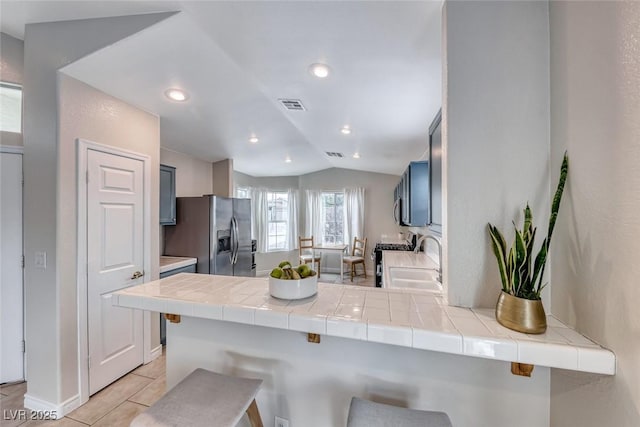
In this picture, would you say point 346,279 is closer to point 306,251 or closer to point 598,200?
point 306,251

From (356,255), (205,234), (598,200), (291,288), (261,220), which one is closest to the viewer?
(598,200)

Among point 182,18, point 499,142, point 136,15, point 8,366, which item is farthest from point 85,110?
point 499,142

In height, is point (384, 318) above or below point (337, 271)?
above

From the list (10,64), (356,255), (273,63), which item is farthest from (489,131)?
(356,255)

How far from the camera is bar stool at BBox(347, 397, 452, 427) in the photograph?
2.95ft

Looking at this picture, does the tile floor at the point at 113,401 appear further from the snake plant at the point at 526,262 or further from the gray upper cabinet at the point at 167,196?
the snake plant at the point at 526,262

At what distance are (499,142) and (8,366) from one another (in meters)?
3.85

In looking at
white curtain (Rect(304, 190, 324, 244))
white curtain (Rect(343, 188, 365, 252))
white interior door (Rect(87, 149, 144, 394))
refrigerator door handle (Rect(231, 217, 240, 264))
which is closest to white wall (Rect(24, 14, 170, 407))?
white interior door (Rect(87, 149, 144, 394))

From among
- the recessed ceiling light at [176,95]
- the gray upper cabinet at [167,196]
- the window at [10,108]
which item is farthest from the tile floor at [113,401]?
the recessed ceiling light at [176,95]

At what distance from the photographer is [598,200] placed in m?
0.74

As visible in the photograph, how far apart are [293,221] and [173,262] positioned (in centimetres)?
365

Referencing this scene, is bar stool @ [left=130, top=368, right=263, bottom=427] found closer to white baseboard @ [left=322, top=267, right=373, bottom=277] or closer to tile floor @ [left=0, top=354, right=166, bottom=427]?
tile floor @ [left=0, top=354, right=166, bottom=427]

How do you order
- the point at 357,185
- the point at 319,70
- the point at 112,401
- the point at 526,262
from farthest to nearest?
the point at 357,185 → the point at 112,401 → the point at 319,70 → the point at 526,262

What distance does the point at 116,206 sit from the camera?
216 centimetres
